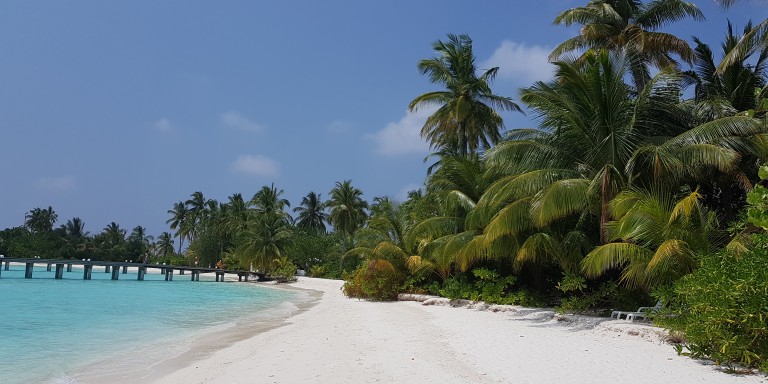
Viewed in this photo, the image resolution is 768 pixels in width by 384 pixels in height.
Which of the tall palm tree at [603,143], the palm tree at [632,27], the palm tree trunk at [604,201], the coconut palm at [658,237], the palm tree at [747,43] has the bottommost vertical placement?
the coconut palm at [658,237]

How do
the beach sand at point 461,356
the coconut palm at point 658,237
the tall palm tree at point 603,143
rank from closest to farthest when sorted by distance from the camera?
the beach sand at point 461,356 < the coconut palm at point 658,237 < the tall palm tree at point 603,143

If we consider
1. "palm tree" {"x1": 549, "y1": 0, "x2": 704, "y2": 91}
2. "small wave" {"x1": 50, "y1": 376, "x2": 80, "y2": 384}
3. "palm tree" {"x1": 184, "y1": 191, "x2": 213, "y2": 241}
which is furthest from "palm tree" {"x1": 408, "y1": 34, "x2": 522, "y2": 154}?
"palm tree" {"x1": 184, "y1": 191, "x2": 213, "y2": 241}

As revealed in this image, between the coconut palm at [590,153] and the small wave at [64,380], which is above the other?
the coconut palm at [590,153]

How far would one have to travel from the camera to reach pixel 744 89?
13.2 m

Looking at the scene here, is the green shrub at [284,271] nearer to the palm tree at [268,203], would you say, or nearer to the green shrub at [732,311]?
the palm tree at [268,203]

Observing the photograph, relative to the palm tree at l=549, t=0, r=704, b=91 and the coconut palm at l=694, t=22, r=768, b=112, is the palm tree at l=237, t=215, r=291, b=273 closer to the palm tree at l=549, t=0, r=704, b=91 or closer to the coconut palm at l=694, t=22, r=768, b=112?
the palm tree at l=549, t=0, r=704, b=91

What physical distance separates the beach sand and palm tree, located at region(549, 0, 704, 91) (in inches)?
378

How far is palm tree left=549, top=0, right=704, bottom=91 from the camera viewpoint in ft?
52.1

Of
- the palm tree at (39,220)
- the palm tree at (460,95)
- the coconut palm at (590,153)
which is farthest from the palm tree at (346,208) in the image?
the palm tree at (39,220)

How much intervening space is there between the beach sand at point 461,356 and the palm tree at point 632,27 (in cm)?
960

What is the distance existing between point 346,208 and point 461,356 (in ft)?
138

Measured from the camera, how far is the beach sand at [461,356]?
6.01 metres

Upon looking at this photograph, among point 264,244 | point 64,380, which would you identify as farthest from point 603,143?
point 264,244

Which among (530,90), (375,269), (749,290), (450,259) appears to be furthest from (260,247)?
(749,290)
